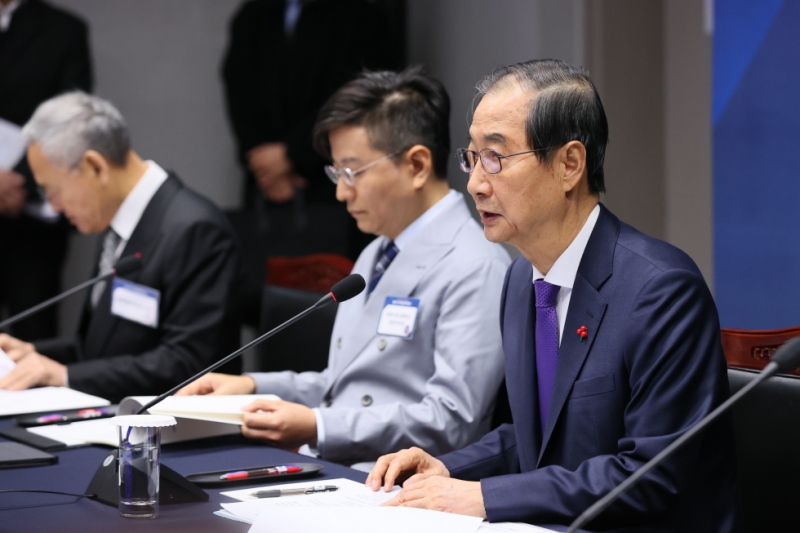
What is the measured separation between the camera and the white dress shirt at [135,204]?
288 cm

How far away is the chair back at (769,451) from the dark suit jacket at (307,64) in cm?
284

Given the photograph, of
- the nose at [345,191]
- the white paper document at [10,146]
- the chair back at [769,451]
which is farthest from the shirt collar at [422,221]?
the white paper document at [10,146]

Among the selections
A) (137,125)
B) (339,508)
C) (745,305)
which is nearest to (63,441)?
(339,508)

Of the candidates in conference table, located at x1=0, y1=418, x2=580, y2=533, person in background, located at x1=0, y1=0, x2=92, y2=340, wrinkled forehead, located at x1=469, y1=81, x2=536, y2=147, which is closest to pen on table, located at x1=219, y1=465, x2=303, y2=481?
conference table, located at x1=0, y1=418, x2=580, y2=533

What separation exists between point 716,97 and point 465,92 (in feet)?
6.09

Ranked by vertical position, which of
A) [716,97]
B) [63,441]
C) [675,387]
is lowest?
[63,441]

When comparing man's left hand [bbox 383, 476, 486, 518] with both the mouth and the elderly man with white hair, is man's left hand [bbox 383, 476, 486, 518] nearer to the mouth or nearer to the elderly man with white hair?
the mouth

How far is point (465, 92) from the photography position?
165 inches

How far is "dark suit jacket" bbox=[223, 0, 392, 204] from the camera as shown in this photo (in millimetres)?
4371

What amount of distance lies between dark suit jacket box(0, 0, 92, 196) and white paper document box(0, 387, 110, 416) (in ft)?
7.03

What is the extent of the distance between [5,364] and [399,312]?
109 centimetres

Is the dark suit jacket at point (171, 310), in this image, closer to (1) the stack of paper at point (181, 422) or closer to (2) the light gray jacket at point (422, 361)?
(2) the light gray jacket at point (422, 361)

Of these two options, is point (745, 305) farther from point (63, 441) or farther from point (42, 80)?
point (42, 80)

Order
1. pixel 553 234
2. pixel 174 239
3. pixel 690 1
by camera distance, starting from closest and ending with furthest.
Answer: pixel 553 234, pixel 174 239, pixel 690 1
